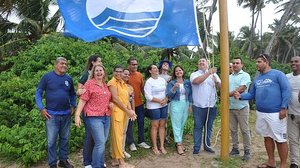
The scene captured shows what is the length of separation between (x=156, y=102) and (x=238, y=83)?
59.7 inches

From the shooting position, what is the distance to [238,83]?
240 inches

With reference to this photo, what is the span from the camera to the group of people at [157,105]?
203 inches

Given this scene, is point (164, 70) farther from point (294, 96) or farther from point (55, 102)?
point (294, 96)

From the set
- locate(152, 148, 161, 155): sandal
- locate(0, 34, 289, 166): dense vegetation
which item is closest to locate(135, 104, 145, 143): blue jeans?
locate(152, 148, 161, 155): sandal

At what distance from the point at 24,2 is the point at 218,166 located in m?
16.1

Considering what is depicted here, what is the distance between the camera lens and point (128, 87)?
598 cm

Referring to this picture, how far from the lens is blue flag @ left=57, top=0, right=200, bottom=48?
4.99 meters

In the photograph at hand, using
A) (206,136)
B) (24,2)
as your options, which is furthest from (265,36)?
(206,136)

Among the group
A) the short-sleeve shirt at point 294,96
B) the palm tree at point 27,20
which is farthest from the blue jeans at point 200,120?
the palm tree at point 27,20

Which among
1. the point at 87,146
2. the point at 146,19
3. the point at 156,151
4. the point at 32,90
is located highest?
the point at 146,19

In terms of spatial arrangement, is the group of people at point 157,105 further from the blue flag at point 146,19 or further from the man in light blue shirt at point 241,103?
the blue flag at point 146,19

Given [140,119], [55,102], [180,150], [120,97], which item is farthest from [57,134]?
[180,150]

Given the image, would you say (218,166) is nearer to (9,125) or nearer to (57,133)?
(57,133)

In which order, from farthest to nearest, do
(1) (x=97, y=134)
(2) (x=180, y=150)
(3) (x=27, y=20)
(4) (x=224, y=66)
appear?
1. (3) (x=27, y=20)
2. (2) (x=180, y=150)
3. (4) (x=224, y=66)
4. (1) (x=97, y=134)
